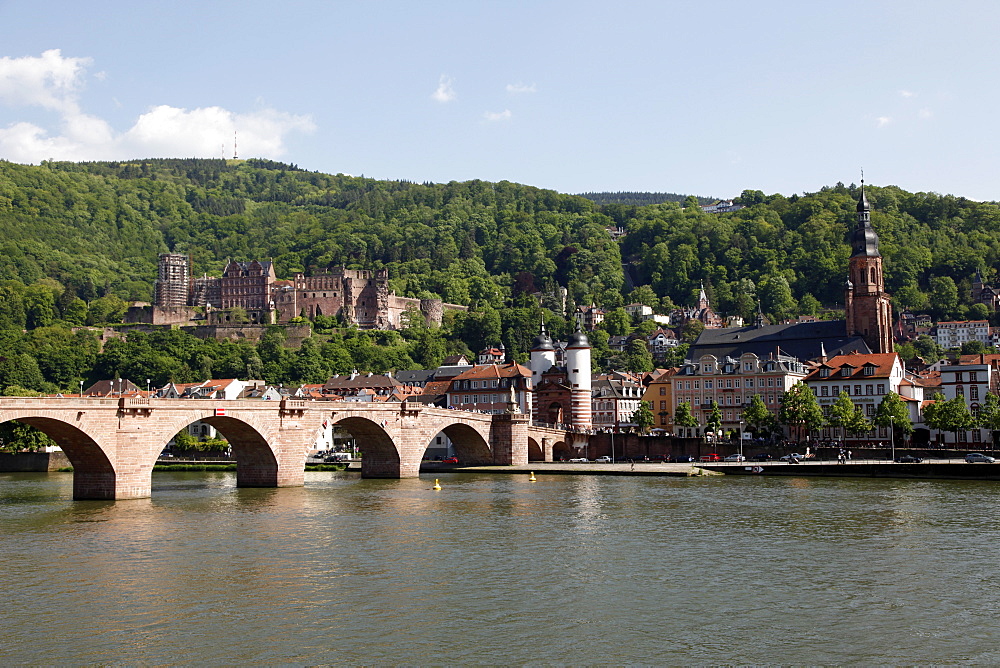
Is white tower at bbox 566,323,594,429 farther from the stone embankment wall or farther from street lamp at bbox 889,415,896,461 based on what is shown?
the stone embankment wall

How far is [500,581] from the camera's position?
32.1 metres

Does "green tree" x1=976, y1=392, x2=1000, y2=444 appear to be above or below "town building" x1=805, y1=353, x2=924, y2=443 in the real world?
below

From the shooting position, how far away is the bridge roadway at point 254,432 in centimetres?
4791

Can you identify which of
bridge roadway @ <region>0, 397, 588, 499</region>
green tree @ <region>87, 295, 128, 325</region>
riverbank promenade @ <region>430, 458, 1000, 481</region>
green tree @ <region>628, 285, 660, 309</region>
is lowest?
riverbank promenade @ <region>430, 458, 1000, 481</region>

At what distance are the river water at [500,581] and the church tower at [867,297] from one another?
66.4m

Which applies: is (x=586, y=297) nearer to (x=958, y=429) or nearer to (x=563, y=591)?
(x=958, y=429)

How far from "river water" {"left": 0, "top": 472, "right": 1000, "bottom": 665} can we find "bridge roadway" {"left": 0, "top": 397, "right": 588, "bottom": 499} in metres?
2.27

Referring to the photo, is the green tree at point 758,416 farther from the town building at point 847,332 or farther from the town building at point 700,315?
the town building at point 700,315

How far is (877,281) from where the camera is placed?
119 metres

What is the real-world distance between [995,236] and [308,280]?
109 metres

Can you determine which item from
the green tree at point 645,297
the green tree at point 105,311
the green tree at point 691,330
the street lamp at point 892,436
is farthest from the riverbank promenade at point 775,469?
the green tree at point 645,297

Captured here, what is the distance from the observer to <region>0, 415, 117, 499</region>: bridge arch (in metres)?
47.8

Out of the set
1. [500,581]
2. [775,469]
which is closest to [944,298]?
[775,469]

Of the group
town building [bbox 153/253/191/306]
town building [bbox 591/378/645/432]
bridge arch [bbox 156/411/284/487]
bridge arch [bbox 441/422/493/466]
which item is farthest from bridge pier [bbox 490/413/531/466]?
town building [bbox 153/253/191/306]
